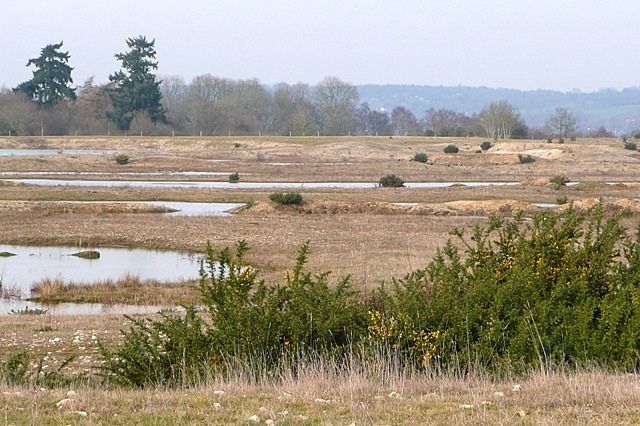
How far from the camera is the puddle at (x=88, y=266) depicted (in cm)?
2528

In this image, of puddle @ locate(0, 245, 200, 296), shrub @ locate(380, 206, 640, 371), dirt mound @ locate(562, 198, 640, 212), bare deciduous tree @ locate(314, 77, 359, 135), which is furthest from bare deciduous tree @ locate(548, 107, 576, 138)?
shrub @ locate(380, 206, 640, 371)

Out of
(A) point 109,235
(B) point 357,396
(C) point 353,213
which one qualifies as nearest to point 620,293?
(B) point 357,396

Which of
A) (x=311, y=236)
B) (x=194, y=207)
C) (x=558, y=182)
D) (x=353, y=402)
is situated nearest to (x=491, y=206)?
(x=311, y=236)

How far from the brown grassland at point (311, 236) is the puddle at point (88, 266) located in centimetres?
107

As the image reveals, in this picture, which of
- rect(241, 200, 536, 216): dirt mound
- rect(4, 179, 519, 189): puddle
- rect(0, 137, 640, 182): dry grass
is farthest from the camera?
rect(0, 137, 640, 182): dry grass

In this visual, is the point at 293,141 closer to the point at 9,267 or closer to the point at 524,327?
the point at 9,267

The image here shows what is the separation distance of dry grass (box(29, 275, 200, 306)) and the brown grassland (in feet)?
0.20

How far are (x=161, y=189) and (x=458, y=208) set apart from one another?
18.5m

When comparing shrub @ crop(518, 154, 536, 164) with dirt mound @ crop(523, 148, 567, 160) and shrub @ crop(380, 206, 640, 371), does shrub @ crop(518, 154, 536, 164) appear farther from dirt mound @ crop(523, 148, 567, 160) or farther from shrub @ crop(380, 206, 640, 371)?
shrub @ crop(380, 206, 640, 371)

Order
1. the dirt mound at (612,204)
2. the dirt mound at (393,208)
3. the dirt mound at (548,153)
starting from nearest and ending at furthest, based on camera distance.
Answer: the dirt mound at (612,204) → the dirt mound at (393,208) → the dirt mound at (548,153)

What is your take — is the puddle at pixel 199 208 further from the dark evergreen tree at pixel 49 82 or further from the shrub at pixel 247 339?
the dark evergreen tree at pixel 49 82

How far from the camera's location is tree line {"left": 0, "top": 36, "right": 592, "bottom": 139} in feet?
387

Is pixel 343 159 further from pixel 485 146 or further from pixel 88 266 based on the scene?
pixel 88 266

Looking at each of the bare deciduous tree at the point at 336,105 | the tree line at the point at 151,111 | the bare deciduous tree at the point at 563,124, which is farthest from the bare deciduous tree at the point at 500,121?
the bare deciduous tree at the point at 336,105
